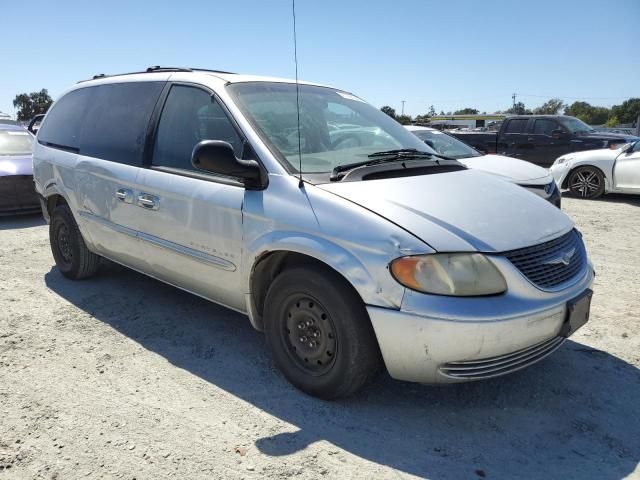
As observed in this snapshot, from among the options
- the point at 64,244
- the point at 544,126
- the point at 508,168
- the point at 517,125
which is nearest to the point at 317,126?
the point at 64,244

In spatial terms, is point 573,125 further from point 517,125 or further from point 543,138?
point 517,125

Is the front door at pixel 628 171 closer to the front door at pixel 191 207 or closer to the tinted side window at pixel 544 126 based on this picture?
the tinted side window at pixel 544 126

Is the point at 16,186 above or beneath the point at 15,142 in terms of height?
beneath

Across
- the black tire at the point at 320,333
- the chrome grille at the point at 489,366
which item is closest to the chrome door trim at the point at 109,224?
the black tire at the point at 320,333

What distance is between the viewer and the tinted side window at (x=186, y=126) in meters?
3.37

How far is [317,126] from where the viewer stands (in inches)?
139

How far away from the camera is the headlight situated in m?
2.45

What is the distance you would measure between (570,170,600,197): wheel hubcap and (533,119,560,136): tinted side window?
11.3 ft

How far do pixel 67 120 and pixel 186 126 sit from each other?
6.21ft

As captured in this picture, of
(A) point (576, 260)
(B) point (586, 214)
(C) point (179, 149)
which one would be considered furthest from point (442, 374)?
(B) point (586, 214)

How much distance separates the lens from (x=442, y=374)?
253 centimetres

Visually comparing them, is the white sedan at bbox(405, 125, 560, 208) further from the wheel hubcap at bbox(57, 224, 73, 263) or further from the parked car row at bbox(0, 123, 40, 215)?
the parked car row at bbox(0, 123, 40, 215)

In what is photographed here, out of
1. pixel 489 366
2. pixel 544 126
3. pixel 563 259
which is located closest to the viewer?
pixel 489 366

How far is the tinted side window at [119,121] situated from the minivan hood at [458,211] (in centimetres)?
178
